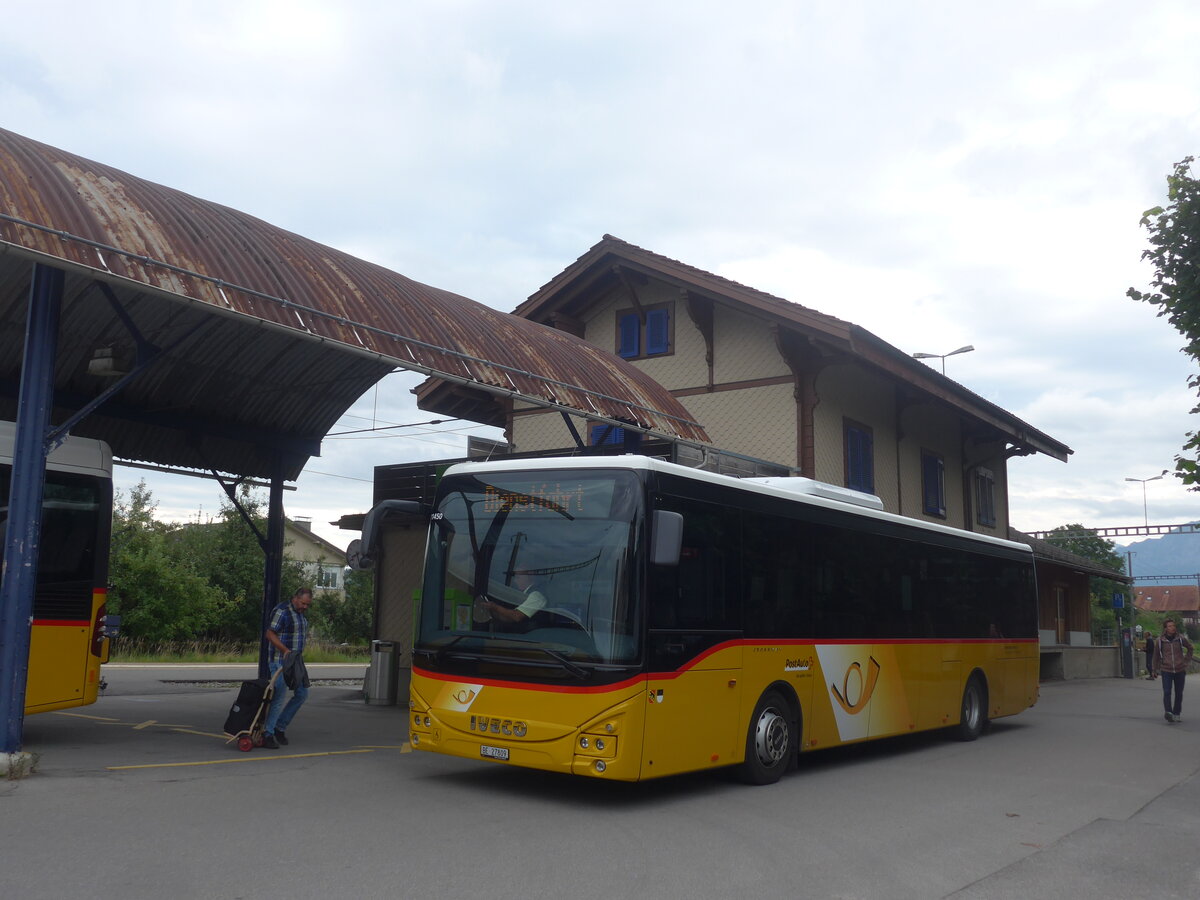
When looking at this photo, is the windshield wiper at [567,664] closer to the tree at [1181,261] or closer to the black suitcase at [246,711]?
the black suitcase at [246,711]

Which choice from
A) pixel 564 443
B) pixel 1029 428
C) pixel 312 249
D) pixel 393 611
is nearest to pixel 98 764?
pixel 312 249

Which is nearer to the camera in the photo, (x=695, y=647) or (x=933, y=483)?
(x=695, y=647)

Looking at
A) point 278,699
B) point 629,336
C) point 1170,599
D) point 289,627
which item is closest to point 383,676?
point 278,699

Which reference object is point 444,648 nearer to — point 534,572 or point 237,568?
point 534,572

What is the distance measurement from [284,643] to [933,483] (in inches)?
714

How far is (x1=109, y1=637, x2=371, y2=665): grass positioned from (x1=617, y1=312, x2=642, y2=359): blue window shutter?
552 inches

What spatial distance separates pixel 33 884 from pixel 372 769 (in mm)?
4770

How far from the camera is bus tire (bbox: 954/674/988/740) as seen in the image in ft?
48.1

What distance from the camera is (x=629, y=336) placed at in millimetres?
22891

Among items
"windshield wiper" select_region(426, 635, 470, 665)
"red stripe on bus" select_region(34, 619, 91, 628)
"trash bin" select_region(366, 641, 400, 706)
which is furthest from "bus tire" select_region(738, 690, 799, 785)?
"trash bin" select_region(366, 641, 400, 706)

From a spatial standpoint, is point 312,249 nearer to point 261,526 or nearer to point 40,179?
point 40,179

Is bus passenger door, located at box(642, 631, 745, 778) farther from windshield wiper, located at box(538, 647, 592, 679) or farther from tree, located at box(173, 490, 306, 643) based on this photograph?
tree, located at box(173, 490, 306, 643)

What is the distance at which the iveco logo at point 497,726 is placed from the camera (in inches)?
344

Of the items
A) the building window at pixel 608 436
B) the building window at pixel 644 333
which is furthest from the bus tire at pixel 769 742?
the building window at pixel 644 333
